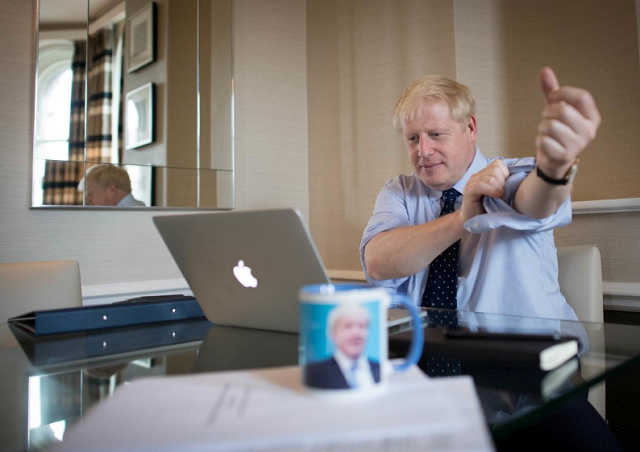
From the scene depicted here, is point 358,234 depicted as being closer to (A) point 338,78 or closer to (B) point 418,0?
(A) point 338,78

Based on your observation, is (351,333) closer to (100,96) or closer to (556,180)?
(556,180)

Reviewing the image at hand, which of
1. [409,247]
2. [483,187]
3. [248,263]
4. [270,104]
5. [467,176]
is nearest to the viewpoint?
[248,263]

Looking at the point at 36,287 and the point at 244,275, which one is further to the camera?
the point at 36,287

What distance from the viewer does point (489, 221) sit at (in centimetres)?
118

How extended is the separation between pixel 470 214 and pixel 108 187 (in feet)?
5.75

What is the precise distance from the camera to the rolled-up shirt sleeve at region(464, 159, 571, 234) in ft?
3.92

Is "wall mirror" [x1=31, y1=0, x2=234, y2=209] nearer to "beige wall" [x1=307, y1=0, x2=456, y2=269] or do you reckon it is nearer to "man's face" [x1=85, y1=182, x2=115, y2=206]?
"man's face" [x1=85, y1=182, x2=115, y2=206]

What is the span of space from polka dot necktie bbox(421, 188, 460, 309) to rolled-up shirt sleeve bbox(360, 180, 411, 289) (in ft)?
0.35

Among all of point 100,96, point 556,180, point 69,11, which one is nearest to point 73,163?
point 100,96

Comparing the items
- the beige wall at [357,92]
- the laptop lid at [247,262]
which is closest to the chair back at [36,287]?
the laptop lid at [247,262]

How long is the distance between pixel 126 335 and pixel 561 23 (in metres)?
2.04

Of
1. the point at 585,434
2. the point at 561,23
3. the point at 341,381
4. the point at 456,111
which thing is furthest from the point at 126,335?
the point at 561,23

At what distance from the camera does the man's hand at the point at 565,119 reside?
0.93 metres

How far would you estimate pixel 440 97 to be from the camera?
1.56 m
